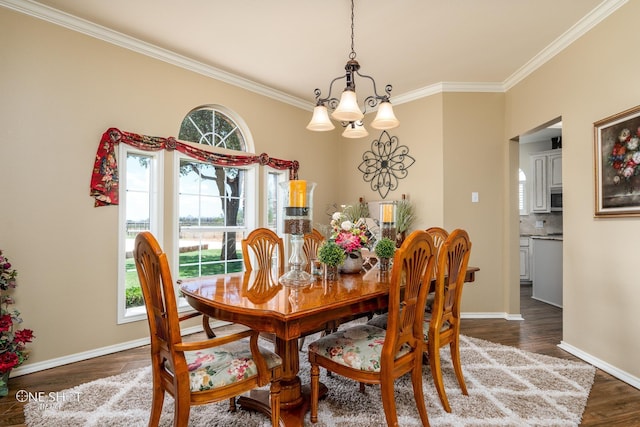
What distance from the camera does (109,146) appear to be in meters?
2.89

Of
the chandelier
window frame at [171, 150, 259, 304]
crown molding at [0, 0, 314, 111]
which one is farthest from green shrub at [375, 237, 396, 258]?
crown molding at [0, 0, 314, 111]

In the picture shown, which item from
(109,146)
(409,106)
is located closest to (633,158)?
(409,106)

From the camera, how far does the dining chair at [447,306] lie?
1.94 metres

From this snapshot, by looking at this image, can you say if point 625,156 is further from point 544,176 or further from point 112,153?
point 112,153

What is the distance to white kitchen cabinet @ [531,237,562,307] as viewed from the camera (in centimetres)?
455

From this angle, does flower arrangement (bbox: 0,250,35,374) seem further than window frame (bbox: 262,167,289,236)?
No

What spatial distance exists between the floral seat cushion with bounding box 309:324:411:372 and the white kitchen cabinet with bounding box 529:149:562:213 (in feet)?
16.4

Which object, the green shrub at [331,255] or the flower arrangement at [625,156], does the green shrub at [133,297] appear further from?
the flower arrangement at [625,156]

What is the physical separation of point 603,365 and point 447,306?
1.54 metres

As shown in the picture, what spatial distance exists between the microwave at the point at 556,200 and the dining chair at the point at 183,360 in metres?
5.69

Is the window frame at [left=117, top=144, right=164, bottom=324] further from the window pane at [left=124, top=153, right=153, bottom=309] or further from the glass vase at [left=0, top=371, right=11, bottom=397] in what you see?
the glass vase at [left=0, top=371, right=11, bottom=397]

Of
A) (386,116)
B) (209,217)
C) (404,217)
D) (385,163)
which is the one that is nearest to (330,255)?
(386,116)

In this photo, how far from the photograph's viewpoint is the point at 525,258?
19.3 ft

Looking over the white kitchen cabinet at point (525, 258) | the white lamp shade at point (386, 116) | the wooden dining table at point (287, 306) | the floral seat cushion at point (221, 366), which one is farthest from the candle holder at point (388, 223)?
the white kitchen cabinet at point (525, 258)
